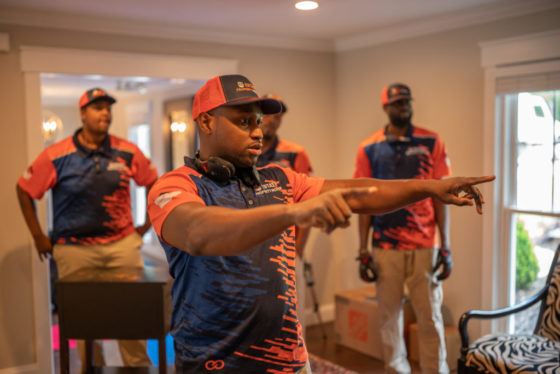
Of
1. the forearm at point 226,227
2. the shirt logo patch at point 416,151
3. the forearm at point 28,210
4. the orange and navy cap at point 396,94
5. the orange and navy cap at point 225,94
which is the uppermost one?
the orange and navy cap at point 396,94

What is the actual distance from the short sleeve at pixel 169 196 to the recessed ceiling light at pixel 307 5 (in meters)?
2.12

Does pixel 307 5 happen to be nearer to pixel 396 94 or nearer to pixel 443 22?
pixel 396 94

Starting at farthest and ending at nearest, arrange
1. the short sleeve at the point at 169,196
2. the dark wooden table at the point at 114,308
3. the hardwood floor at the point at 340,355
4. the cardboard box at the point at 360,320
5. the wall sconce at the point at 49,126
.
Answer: the wall sconce at the point at 49,126 < the cardboard box at the point at 360,320 < the hardwood floor at the point at 340,355 < the dark wooden table at the point at 114,308 < the short sleeve at the point at 169,196

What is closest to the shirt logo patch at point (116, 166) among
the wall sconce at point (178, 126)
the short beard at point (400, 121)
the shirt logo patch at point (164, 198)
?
the short beard at point (400, 121)

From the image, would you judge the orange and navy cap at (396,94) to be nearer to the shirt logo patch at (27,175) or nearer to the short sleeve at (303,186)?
the short sleeve at (303,186)

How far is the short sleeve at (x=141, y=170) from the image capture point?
131 inches

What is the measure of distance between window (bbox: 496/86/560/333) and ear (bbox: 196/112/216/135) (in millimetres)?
2531

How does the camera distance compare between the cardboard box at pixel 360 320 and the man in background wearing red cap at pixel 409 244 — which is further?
the cardboard box at pixel 360 320

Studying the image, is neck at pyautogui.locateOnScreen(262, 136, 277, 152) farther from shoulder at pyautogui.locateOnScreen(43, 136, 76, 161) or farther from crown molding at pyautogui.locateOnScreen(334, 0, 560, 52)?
crown molding at pyautogui.locateOnScreen(334, 0, 560, 52)

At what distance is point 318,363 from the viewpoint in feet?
12.2

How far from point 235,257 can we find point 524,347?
6.41ft

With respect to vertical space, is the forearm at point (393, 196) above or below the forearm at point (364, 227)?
above

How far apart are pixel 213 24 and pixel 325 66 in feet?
4.03

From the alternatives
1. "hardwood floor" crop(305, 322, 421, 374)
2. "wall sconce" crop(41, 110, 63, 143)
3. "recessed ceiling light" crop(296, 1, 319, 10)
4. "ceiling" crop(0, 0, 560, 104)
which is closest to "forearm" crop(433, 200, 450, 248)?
"hardwood floor" crop(305, 322, 421, 374)
